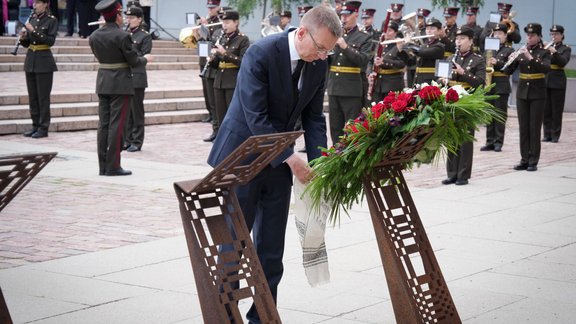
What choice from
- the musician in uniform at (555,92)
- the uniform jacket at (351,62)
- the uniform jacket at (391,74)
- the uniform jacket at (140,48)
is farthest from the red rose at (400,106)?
the musician in uniform at (555,92)

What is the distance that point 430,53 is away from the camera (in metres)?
15.9

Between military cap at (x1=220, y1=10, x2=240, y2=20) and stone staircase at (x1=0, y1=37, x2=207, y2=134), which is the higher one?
military cap at (x1=220, y1=10, x2=240, y2=20)

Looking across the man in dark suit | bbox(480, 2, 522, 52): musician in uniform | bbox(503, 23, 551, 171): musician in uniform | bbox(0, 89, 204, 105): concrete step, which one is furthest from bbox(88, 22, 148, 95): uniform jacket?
bbox(480, 2, 522, 52): musician in uniform

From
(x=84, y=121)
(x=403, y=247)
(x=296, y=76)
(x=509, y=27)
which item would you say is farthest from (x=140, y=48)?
(x=403, y=247)

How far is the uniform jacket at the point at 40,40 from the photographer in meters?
15.4

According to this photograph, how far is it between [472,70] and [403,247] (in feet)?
24.9

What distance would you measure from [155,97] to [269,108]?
45.7 feet

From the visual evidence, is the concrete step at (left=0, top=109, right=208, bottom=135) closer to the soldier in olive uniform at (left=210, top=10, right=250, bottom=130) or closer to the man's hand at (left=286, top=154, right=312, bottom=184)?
the soldier in olive uniform at (left=210, top=10, right=250, bottom=130)

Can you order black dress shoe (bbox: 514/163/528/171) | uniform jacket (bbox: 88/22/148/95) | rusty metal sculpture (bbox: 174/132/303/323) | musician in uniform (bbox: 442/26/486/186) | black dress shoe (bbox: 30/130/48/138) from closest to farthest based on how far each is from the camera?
rusty metal sculpture (bbox: 174/132/303/323) < musician in uniform (bbox: 442/26/486/186) < uniform jacket (bbox: 88/22/148/95) < black dress shoe (bbox: 514/163/528/171) < black dress shoe (bbox: 30/130/48/138)

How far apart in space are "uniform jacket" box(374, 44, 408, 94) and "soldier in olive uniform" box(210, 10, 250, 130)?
218 centimetres

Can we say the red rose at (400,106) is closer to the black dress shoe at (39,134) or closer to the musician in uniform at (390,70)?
the musician in uniform at (390,70)

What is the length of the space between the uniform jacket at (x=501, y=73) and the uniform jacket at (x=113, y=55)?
5.94 meters

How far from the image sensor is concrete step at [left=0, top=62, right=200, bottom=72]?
21109mm

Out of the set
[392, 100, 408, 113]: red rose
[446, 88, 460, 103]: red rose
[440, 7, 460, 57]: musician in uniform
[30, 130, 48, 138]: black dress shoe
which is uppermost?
[446, 88, 460, 103]: red rose
